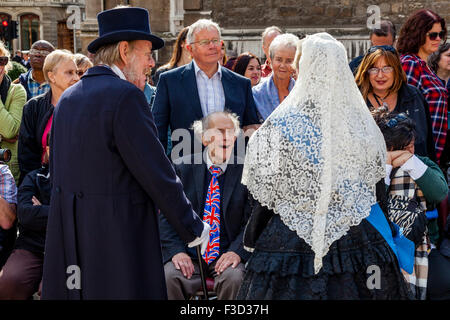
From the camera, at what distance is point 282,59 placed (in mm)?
5340

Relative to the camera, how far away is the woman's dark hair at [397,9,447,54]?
5.46 metres

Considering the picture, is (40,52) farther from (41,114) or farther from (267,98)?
(267,98)

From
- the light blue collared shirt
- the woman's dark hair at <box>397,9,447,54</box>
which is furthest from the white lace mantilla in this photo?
the woman's dark hair at <box>397,9,447,54</box>

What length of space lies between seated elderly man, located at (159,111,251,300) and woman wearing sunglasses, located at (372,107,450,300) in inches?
38.1

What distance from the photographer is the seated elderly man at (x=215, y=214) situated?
4.05 metres

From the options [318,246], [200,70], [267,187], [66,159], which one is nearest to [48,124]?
[200,70]

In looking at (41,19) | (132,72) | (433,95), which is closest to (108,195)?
(132,72)

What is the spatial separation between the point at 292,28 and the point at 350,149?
24.7ft

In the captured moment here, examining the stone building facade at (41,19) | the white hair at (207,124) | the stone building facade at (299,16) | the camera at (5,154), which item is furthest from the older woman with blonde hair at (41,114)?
the stone building facade at (41,19)

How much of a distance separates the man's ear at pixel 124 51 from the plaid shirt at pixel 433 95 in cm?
292

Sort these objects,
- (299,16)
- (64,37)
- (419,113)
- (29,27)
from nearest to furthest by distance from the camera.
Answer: (419,113) → (299,16) → (64,37) → (29,27)

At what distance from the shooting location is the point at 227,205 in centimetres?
418

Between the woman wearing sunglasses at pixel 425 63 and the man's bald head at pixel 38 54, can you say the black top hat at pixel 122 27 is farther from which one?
the man's bald head at pixel 38 54

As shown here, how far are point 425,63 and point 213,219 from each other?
2499 mm
